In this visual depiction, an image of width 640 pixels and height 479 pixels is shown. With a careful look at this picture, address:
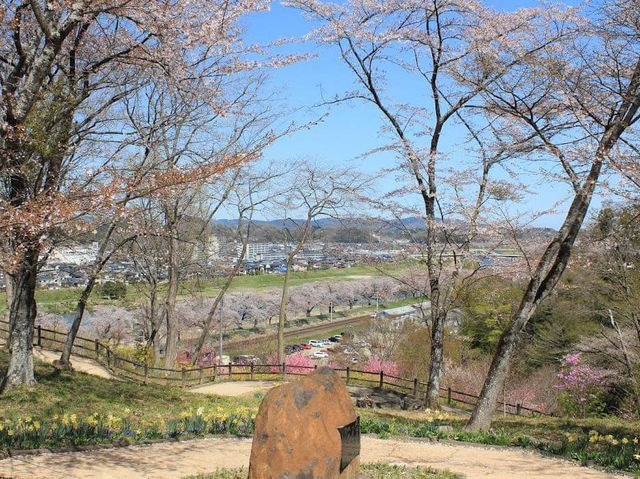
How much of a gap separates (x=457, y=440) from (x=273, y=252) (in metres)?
18.7

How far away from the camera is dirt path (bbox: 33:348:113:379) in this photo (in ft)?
54.2

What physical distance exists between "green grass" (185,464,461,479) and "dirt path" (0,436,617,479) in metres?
0.37

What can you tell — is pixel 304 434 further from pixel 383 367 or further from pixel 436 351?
pixel 383 367

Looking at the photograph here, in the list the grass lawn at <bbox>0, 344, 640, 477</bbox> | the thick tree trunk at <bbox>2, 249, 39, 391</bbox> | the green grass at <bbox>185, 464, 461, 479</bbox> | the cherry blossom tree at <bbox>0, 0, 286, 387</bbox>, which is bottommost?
the grass lawn at <bbox>0, 344, 640, 477</bbox>

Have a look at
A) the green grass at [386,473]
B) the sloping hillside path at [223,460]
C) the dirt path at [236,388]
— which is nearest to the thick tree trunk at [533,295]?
the sloping hillside path at [223,460]

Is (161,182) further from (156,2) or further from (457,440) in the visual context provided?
(457,440)

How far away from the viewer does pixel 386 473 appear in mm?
6238

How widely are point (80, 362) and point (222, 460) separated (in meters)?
12.4

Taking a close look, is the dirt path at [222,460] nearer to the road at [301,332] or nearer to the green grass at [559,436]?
the green grass at [559,436]

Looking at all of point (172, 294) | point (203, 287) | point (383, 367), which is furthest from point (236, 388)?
point (383, 367)

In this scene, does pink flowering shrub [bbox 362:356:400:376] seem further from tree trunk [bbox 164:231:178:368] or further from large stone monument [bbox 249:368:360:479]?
large stone monument [bbox 249:368:360:479]

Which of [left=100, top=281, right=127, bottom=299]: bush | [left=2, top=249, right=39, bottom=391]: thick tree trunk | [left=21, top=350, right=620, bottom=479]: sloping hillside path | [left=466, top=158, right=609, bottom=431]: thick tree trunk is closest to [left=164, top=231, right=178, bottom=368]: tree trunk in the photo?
[left=100, top=281, right=127, bottom=299]: bush

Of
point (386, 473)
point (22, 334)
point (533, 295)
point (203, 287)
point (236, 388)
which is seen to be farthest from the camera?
point (203, 287)

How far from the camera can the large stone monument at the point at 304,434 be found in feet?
14.0
